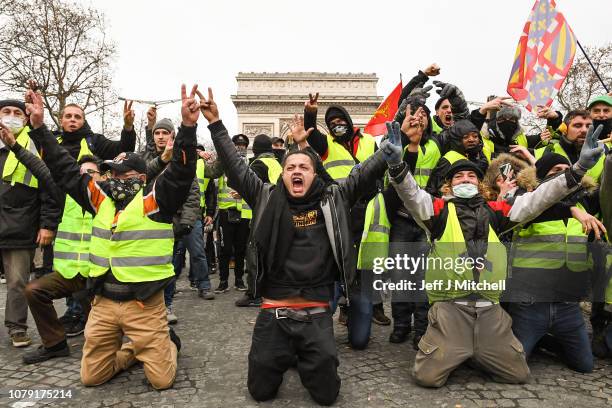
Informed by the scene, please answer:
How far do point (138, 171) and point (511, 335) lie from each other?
11.0 feet

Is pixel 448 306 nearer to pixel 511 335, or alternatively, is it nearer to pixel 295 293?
pixel 511 335

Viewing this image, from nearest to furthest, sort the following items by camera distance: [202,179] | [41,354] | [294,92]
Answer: [41,354], [202,179], [294,92]

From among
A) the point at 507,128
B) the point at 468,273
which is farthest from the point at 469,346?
the point at 507,128

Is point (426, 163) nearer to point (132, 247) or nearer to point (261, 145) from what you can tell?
point (261, 145)

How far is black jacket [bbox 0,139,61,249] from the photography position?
4.43 meters

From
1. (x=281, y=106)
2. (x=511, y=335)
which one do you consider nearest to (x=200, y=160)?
(x=511, y=335)

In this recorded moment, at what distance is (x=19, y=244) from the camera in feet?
14.6

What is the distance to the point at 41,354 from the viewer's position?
3.98m

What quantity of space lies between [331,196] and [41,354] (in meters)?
2.98

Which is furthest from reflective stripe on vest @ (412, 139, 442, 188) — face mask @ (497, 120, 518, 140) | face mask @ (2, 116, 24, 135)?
face mask @ (2, 116, 24, 135)

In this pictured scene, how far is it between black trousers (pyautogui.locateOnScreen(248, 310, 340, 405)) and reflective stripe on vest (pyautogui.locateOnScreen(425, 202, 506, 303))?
1051 mm

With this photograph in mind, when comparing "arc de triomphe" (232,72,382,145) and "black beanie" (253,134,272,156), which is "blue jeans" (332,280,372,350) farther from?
"arc de triomphe" (232,72,382,145)

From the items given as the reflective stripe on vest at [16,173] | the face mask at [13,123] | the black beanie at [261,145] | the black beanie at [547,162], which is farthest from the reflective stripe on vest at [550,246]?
the face mask at [13,123]

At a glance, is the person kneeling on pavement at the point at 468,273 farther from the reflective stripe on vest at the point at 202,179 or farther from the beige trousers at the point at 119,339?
the reflective stripe on vest at the point at 202,179
